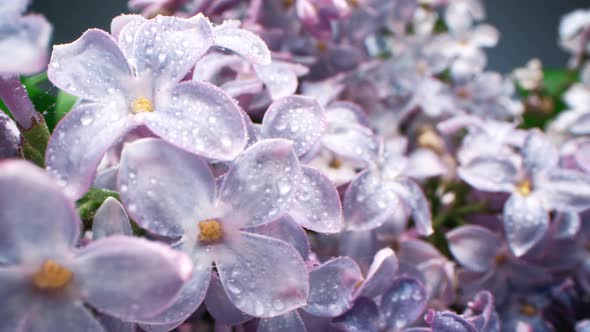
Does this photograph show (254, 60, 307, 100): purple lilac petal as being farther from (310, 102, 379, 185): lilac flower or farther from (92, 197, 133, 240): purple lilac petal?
(92, 197, 133, 240): purple lilac petal

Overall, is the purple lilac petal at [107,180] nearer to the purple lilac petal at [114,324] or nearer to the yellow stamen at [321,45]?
the purple lilac petal at [114,324]

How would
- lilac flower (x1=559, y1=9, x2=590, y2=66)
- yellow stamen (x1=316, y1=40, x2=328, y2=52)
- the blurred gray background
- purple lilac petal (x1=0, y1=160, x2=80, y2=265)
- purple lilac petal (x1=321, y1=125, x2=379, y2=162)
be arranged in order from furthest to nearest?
the blurred gray background → lilac flower (x1=559, y1=9, x2=590, y2=66) → yellow stamen (x1=316, y1=40, x2=328, y2=52) → purple lilac petal (x1=321, y1=125, x2=379, y2=162) → purple lilac petal (x1=0, y1=160, x2=80, y2=265)

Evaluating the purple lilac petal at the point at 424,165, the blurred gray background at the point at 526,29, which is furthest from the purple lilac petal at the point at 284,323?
the blurred gray background at the point at 526,29

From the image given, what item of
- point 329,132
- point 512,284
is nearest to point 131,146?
point 329,132

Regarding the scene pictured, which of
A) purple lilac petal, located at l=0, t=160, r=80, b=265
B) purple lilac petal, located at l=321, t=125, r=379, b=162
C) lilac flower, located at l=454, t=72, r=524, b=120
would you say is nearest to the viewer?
purple lilac petal, located at l=0, t=160, r=80, b=265

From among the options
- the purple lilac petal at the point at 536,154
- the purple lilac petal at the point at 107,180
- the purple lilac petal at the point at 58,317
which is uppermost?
the purple lilac petal at the point at 58,317

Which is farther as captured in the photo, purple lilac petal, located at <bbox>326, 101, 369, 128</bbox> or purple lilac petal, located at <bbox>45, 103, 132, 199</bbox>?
purple lilac petal, located at <bbox>326, 101, 369, 128</bbox>

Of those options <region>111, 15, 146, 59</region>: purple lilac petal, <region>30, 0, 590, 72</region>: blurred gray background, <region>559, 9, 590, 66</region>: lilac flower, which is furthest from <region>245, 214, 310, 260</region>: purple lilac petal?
<region>30, 0, 590, 72</region>: blurred gray background

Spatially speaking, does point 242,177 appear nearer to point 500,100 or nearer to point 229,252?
point 229,252

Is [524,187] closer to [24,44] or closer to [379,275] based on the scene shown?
[379,275]
